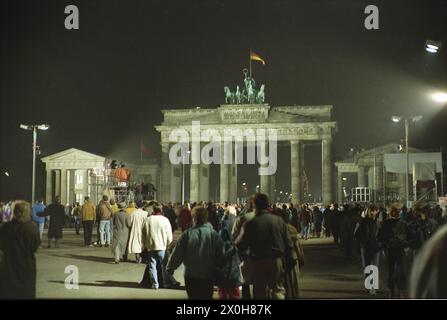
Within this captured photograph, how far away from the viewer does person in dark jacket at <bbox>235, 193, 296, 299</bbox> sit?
24.5 feet

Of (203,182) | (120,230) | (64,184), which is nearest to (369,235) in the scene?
(120,230)

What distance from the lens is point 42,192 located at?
81688 mm

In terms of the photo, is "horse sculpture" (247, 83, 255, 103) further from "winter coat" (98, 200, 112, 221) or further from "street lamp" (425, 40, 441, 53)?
"street lamp" (425, 40, 441, 53)

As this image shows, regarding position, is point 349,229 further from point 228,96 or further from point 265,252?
point 228,96

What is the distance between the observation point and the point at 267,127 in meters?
63.1

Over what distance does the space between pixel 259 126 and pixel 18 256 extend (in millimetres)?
56318

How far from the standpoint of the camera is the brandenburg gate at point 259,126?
61.7 metres

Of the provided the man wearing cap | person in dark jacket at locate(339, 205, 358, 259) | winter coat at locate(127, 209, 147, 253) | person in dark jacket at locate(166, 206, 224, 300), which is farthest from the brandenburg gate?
person in dark jacket at locate(166, 206, 224, 300)

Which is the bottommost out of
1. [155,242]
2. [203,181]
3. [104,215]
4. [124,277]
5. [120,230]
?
[124,277]

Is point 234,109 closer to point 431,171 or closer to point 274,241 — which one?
point 431,171

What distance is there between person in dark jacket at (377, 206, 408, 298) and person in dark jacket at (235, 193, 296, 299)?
14.5ft

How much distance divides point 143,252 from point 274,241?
17.9ft

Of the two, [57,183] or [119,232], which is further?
[57,183]
